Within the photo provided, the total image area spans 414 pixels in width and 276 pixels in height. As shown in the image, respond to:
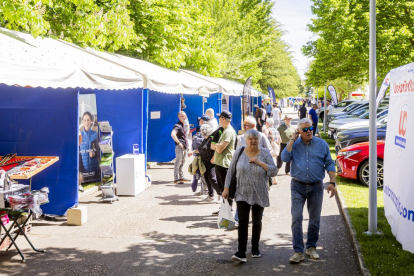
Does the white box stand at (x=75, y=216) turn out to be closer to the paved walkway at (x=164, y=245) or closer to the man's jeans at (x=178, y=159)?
the paved walkway at (x=164, y=245)

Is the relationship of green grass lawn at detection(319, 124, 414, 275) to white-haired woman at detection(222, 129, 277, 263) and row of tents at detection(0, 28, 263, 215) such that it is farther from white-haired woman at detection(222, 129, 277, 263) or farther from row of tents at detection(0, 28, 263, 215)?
row of tents at detection(0, 28, 263, 215)

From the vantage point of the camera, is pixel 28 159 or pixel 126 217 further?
pixel 126 217

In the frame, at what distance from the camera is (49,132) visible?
8.27 metres

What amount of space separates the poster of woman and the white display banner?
23.1ft

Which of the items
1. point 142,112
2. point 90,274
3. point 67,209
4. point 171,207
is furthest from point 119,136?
point 90,274

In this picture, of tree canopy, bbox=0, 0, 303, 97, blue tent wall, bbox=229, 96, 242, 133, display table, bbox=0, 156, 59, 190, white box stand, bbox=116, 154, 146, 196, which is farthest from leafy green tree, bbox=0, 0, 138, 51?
blue tent wall, bbox=229, 96, 242, 133

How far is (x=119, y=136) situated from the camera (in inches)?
461

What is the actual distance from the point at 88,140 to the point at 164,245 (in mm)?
5196

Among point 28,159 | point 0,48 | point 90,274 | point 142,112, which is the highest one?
point 0,48

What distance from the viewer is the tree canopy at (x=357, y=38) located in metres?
23.1

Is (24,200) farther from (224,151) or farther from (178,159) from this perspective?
(178,159)

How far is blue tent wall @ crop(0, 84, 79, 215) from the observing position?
26.8 ft

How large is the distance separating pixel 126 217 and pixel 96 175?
10.9 feet

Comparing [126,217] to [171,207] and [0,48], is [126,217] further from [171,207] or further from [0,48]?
[0,48]
